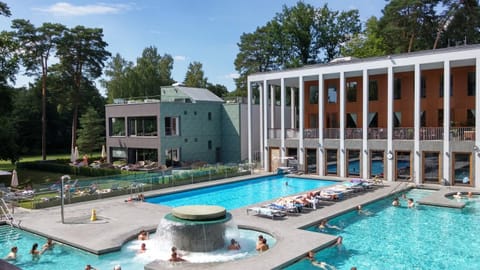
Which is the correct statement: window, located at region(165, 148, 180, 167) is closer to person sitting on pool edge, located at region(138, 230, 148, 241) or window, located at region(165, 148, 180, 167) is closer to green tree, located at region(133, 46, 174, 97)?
person sitting on pool edge, located at region(138, 230, 148, 241)

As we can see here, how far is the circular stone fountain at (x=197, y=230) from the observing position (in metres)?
12.9

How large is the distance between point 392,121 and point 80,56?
34.1 m

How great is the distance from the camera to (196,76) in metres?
74.7

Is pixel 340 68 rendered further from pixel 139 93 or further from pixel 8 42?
pixel 139 93

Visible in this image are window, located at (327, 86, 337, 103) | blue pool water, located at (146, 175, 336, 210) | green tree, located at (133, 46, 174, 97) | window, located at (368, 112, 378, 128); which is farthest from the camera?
green tree, located at (133, 46, 174, 97)

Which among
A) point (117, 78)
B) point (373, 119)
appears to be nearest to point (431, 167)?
point (373, 119)

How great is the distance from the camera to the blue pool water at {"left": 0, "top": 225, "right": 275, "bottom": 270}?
40.0ft

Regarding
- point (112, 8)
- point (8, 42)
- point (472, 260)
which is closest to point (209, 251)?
point (472, 260)

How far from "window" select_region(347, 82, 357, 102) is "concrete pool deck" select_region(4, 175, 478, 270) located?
11.2m

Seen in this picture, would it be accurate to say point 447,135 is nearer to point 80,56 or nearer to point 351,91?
point 351,91

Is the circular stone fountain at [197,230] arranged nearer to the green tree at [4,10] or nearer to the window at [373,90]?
the window at [373,90]

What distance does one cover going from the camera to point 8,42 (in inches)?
589

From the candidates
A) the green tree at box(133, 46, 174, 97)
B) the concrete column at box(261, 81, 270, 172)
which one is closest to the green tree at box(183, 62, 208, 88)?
the green tree at box(133, 46, 174, 97)

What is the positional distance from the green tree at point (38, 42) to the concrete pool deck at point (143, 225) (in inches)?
1033
